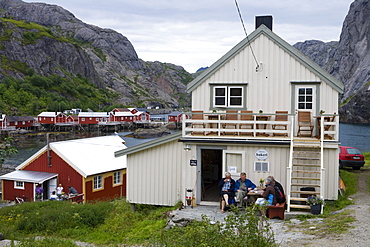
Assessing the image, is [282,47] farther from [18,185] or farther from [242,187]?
[18,185]

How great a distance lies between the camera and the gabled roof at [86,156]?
24.1 metres

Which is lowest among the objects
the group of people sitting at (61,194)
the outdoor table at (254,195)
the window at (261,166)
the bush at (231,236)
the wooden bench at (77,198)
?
the wooden bench at (77,198)

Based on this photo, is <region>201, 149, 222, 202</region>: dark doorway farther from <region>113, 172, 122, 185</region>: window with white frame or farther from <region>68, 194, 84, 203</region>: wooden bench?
<region>113, 172, 122, 185</region>: window with white frame

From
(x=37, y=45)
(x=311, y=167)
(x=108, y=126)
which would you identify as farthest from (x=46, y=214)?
(x=37, y=45)

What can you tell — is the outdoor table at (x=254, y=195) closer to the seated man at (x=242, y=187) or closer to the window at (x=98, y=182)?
the seated man at (x=242, y=187)

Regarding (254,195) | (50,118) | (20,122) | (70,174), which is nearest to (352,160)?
(254,195)

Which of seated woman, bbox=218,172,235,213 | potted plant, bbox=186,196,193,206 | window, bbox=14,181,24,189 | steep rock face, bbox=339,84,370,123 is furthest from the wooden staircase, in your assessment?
steep rock face, bbox=339,84,370,123

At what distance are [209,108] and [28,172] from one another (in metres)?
15.0

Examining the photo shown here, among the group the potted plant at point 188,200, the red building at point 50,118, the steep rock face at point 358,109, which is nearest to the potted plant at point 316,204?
the potted plant at point 188,200

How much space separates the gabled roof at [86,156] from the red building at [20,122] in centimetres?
8120

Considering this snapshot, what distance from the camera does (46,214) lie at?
15102 mm

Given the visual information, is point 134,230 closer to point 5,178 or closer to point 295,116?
point 295,116

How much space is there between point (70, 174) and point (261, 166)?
1381 centimetres

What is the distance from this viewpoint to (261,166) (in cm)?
1500
